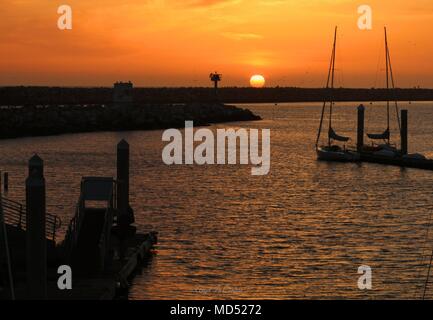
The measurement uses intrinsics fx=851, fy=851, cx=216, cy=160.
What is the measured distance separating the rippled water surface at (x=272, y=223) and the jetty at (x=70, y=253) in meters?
1.09

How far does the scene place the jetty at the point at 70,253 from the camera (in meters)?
15.5

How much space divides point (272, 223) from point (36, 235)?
17232 mm

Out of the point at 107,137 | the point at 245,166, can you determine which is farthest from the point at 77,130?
the point at 245,166

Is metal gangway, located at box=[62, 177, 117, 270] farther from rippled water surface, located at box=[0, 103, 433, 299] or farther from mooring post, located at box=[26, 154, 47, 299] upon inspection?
mooring post, located at box=[26, 154, 47, 299]

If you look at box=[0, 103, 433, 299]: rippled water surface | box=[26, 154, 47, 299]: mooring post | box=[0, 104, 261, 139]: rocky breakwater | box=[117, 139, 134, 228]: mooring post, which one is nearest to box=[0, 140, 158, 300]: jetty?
box=[26, 154, 47, 299]: mooring post

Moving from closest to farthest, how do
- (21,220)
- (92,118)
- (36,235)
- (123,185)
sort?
(36,235), (123,185), (21,220), (92,118)

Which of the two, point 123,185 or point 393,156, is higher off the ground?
point 123,185

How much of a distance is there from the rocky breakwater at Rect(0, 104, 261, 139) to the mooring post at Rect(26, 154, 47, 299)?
71.7m

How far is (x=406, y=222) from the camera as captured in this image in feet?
106

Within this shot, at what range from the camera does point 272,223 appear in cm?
3175

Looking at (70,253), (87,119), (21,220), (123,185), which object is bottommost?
(21,220)

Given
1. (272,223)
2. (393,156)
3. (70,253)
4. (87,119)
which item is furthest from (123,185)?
(87,119)

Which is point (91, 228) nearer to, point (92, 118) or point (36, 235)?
point (36, 235)

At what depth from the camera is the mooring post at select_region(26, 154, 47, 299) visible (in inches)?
602
